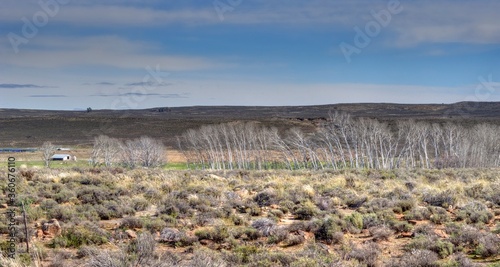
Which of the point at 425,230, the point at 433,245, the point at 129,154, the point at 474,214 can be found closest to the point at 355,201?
the point at 474,214

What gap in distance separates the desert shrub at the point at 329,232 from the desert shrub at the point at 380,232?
757 mm

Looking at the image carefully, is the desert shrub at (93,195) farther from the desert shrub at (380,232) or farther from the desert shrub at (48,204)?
the desert shrub at (380,232)

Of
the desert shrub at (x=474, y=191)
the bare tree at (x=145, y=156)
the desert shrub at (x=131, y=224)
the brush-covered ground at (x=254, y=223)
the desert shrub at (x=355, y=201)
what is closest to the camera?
the brush-covered ground at (x=254, y=223)

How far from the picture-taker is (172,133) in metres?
109

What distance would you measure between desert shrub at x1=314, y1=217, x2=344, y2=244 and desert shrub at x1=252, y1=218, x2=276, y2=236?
104 cm

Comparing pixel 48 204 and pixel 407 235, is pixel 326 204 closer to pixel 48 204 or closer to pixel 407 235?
pixel 407 235

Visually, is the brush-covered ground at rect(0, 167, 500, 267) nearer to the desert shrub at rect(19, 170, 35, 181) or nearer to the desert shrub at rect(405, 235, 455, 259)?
the desert shrub at rect(405, 235, 455, 259)

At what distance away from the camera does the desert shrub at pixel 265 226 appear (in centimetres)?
1138

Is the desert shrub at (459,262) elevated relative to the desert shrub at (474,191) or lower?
elevated

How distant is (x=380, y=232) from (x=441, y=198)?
15.9 feet

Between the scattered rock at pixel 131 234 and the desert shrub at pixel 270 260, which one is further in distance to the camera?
the scattered rock at pixel 131 234

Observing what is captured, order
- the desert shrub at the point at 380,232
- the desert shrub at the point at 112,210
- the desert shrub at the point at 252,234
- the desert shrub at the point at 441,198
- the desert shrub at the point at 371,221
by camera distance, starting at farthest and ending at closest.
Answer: the desert shrub at the point at 441,198, the desert shrub at the point at 112,210, the desert shrub at the point at 371,221, the desert shrub at the point at 252,234, the desert shrub at the point at 380,232

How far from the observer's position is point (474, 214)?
12617mm

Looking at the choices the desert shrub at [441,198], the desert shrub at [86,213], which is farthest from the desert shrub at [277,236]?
the desert shrub at [441,198]
